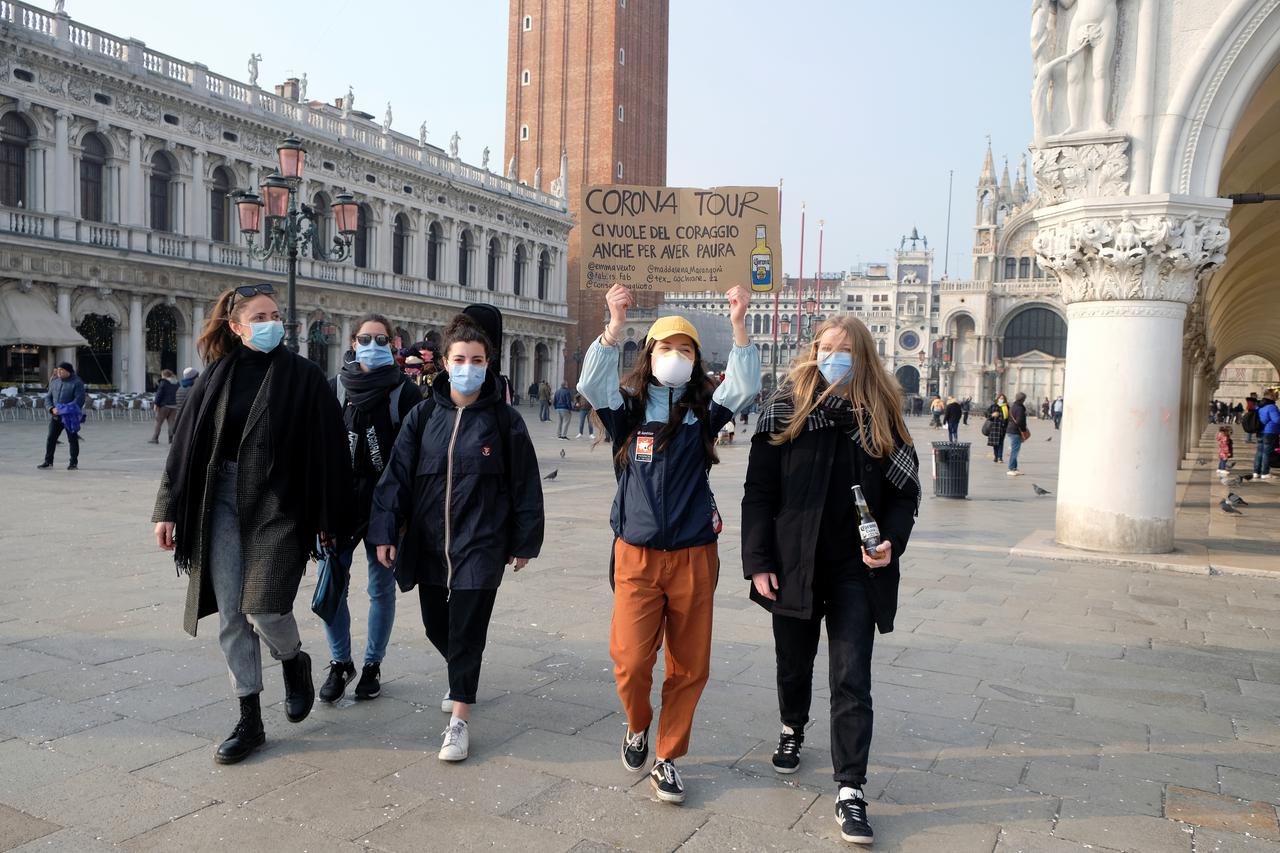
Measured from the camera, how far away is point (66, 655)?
4910 mm

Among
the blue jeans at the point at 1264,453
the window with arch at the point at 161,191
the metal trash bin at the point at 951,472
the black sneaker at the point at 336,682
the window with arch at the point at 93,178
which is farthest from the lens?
the window with arch at the point at 161,191

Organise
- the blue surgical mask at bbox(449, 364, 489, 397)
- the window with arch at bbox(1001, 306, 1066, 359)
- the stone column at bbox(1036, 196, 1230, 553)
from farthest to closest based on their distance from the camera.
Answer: the window with arch at bbox(1001, 306, 1066, 359)
the stone column at bbox(1036, 196, 1230, 553)
the blue surgical mask at bbox(449, 364, 489, 397)

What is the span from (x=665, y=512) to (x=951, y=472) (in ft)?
36.0

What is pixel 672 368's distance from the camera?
3.56m

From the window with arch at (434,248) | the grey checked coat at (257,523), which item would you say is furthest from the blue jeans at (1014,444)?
the window with arch at (434,248)

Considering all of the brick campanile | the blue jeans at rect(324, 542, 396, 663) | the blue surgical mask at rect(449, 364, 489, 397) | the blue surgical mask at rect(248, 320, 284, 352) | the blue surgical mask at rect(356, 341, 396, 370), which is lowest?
the blue jeans at rect(324, 542, 396, 663)

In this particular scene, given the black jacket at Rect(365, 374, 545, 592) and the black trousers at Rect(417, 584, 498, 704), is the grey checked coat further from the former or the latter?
the black trousers at Rect(417, 584, 498, 704)

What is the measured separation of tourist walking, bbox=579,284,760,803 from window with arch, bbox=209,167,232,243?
112ft

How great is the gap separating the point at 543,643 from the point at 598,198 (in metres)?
3.17

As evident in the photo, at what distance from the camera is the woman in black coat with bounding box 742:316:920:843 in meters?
3.42

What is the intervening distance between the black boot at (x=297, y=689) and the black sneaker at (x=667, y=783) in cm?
151

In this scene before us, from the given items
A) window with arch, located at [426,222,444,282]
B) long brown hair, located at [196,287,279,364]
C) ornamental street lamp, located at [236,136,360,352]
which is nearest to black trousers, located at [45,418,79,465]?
ornamental street lamp, located at [236,136,360,352]

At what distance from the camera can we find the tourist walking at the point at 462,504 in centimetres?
383

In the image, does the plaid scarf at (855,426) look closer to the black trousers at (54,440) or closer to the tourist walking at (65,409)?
the tourist walking at (65,409)
